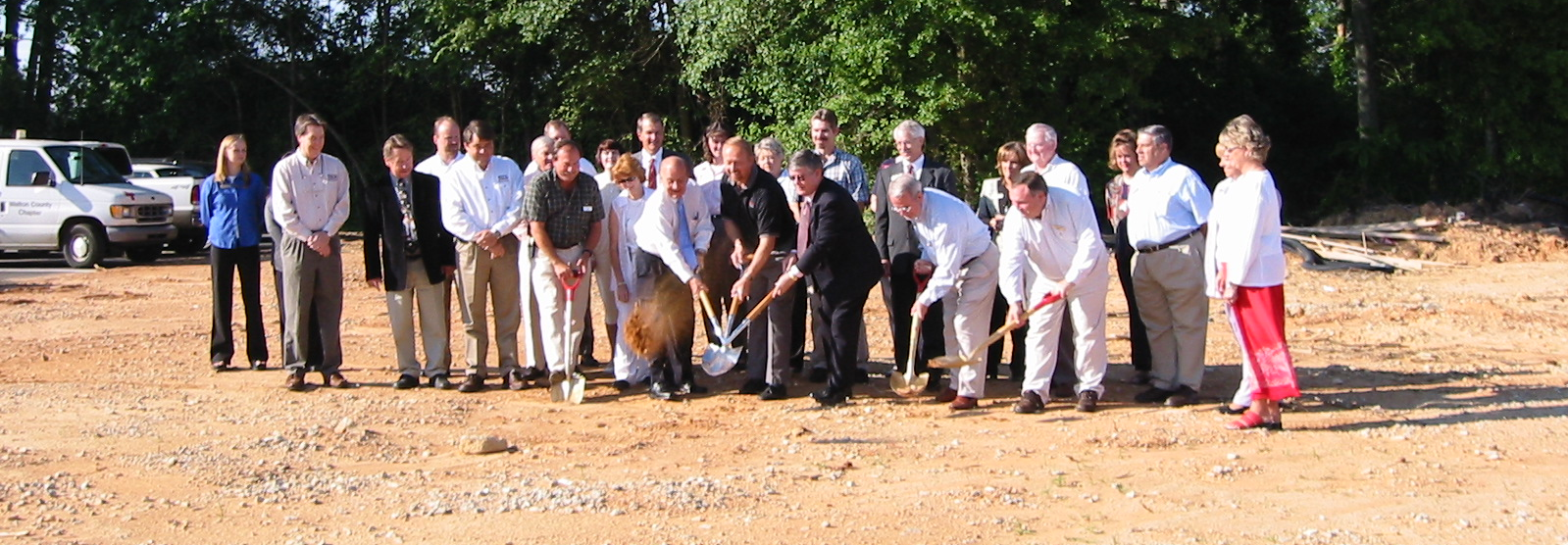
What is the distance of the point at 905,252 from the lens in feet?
29.9

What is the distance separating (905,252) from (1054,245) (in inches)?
42.8

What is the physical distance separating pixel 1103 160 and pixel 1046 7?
2795 mm

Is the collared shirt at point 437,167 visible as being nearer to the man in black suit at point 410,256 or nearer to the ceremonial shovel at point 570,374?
the man in black suit at point 410,256

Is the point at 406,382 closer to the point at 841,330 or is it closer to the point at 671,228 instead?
the point at 671,228

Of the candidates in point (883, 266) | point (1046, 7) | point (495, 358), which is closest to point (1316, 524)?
point (883, 266)

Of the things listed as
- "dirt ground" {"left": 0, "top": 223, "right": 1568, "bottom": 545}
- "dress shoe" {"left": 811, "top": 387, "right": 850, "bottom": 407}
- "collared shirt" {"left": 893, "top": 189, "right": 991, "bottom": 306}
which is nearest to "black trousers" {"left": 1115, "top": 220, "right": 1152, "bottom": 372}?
"dirt ground" {"left": 0, "top": 223, "right": 1568, "bottom": 545}

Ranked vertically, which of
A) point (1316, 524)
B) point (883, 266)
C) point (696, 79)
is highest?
point (696, 79)

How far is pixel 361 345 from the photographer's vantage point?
38.3ft

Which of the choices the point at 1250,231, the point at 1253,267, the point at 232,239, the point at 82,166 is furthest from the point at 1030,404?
the point at 82,166

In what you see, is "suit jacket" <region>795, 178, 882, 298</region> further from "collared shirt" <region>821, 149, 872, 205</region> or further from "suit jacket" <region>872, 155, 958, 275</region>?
"collared shirt" <region>821, 149, 872, 205</region>

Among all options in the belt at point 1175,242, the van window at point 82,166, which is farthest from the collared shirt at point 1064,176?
the van window at point 82,166

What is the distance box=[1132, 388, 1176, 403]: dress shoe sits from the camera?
28.7 feet

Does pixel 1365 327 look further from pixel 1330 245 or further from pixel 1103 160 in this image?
pixel 1103 160

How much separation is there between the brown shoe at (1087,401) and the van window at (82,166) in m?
16.0
